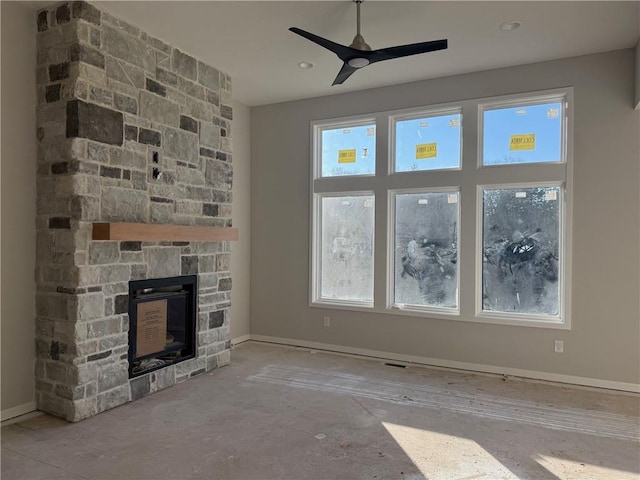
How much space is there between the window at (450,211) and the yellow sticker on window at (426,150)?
0.4 inches

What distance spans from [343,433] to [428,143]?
3270 millimetres

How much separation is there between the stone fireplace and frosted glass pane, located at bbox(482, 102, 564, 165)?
125 inches

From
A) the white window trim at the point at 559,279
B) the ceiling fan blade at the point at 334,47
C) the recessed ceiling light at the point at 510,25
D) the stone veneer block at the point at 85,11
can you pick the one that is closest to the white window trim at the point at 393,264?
the white window trim at the point at 559,279

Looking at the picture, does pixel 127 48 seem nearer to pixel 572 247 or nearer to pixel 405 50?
pixel 405 50

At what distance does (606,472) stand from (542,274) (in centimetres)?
217

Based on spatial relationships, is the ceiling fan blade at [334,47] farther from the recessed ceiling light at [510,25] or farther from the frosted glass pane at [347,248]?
the frosted glass pane at [347,248]

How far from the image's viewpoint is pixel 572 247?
4.29 metres

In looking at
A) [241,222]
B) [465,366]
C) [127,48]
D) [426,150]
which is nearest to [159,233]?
[127,48]

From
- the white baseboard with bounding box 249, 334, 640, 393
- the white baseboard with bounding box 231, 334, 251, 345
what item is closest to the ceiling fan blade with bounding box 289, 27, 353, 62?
the white baseboard with bounding box 249, 334, 640, 393

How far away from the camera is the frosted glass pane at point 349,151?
5.35 m

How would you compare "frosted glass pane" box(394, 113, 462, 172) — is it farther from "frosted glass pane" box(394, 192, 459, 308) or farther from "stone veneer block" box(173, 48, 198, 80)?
"stone veneer block" box(173, 48, 198, 80)

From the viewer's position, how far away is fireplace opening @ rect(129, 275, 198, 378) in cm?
379

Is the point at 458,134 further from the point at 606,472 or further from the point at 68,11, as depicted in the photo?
the point at 68,11

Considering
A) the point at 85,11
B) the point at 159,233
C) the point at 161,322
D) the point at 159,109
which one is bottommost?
the point at 161,322
